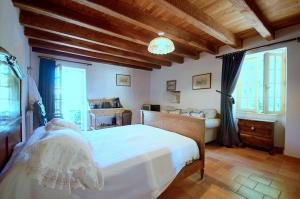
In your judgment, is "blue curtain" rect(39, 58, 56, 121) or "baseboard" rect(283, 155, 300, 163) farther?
"blue curtain" rect(39, 58, 56, 121)

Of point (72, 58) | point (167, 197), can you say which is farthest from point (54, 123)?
point (72, 58)

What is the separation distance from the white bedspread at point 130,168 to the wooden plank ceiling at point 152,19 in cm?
169

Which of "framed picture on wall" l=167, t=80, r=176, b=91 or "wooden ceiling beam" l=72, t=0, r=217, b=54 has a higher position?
"wooden ceiling beam" l=72, t=0, r=217, b=54

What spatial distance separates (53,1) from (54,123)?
63.2 inches

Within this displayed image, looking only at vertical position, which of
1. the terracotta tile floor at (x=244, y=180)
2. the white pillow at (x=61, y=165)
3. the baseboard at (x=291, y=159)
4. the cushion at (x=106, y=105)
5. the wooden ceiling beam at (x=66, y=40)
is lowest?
the terracotta tile floor at (x=244, y=180)

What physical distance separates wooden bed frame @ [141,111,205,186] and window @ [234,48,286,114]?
226cm

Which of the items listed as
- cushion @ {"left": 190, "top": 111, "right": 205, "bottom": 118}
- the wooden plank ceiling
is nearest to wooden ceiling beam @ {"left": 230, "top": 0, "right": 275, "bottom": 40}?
the wooden plank ceiling

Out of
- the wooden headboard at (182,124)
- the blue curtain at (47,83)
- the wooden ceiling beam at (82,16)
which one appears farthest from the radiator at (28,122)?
the wooden headboard at (182,124)

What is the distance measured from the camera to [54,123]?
1.62 meters

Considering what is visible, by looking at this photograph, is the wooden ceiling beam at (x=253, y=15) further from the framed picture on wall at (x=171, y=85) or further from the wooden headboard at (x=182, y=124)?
the framed picture on wall at (x=171, y=85)

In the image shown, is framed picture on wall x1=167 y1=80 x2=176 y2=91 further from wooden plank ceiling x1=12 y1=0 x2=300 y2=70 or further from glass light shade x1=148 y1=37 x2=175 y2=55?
glass light shade x1=148 y1=37 x2=175 y2=55

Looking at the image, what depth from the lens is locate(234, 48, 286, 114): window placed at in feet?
10.5

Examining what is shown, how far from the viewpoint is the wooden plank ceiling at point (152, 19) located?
77.0 inches

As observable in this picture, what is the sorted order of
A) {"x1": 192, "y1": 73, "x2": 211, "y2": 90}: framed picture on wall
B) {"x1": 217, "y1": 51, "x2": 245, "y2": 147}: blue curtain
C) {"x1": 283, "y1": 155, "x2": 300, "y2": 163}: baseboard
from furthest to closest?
{"x1": 192, "y1": 73, "x2": 211, "y2": 90}: framed picture on wall
{"x1": 217, "y1": 51, "x2": 245, "y2": 147}: blue curtain
{"x1": 283, "y1": 155, "x2": 300, "y2": 163}: baseboard
